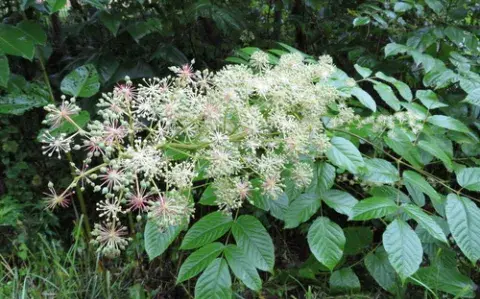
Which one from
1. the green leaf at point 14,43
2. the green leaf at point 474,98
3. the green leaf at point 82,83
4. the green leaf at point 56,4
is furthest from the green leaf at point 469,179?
the green leaf at point 14,43

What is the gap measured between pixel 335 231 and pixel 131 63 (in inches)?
57.3

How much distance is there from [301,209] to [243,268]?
0.23 m

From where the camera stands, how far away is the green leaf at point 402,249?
1086 millimetres

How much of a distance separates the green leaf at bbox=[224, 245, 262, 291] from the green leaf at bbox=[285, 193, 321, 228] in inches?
5.9

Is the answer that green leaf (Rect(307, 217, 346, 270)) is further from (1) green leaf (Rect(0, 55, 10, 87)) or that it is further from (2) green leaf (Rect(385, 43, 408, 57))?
(1) green leaf (Rect(0, 55, 10, 87))

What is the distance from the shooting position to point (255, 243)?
1207 millimetres

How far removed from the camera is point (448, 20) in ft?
7.26

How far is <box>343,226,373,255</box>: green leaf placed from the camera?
Result: 161 cm

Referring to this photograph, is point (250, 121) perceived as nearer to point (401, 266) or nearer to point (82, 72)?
point (401, 266)

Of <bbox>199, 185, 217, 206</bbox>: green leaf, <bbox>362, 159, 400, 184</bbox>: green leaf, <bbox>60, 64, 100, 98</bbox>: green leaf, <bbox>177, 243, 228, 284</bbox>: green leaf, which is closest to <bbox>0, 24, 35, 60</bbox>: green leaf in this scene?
<bbox>60, 64, 100, 98</bbox>: green leaf

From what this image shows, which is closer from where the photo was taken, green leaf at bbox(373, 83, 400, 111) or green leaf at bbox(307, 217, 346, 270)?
green leaf at bbox(307, 217, 346, 270)

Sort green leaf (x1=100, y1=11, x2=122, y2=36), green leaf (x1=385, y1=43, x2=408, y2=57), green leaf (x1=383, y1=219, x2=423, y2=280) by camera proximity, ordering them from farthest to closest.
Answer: green leaf (x1=100, y1=11, x2=122, y2=36) < green leaf (x1=385, y1=43, x2=408, y2=57) < green leaf (x1=383, y1=219, x2=423, y2=280)

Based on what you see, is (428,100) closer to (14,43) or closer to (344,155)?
(344,155)

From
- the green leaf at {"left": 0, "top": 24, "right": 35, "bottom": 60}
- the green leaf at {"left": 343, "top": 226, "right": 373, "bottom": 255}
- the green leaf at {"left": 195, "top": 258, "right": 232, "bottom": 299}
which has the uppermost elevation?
the green leaf at {"left": 0, "top": 24, "right": 35, "bottom": 60}
